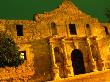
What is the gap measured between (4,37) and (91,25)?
9.59 meters

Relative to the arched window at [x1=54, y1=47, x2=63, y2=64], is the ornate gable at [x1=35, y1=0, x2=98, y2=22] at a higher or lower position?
higher

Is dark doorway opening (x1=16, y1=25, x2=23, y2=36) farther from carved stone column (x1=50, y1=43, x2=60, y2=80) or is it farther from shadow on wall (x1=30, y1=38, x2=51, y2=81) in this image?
carved stone column (x1=50, y1=43, x2=60, y2=80)

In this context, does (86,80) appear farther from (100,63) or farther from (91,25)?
(91,25)

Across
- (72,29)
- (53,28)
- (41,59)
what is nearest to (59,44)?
(53,28)

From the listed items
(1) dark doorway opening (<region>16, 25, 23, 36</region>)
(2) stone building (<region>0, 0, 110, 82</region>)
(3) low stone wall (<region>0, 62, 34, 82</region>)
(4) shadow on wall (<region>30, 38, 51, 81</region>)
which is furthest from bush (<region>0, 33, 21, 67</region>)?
(4) shadow on wall (<region>30, 38, 51, 81</region>)

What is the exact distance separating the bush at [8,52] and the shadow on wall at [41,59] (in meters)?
1.82

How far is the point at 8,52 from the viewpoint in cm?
2077

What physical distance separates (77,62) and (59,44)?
271cm

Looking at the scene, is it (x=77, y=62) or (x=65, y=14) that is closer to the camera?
(x=77, y=62)

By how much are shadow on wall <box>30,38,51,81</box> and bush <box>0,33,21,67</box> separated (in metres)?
1.82

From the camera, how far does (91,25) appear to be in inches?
1009

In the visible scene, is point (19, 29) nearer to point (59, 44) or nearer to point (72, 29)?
point (59, 44)

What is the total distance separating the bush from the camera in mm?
20483

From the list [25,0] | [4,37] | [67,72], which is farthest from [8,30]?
[25,0]
